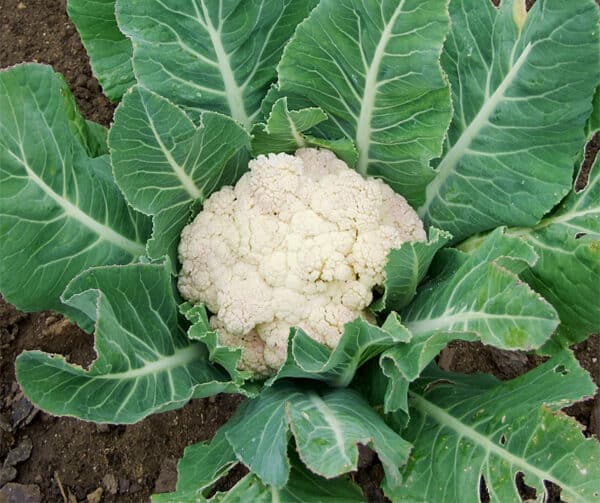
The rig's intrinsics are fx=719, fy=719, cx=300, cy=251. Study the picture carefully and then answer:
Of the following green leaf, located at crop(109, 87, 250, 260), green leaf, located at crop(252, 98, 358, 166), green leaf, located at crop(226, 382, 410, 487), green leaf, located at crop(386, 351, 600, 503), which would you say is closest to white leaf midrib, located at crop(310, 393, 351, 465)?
green leaf, located at crop(226, 382, 410, 487)

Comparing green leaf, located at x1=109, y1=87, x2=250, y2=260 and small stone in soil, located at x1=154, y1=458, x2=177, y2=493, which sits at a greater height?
green leaf, located at x1=109, y1=87, x2=250, y2=260

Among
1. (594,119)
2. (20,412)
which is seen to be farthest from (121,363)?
(594,119)

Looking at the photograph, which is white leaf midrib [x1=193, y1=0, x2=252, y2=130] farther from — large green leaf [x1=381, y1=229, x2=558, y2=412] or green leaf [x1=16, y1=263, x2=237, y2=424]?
large green leaf [x1=381, y1=229, x2=558, y2=412]

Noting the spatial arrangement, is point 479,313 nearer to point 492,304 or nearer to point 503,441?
point 492,304

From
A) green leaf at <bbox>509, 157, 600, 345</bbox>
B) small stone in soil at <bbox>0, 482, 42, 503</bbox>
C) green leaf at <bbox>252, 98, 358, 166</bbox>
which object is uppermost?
green leaf at <bbox>252, 98, 358, 166</bbox>

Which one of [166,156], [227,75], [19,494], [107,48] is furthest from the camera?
[19,494]

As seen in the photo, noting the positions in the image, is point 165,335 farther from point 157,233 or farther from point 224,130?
point 224,130
